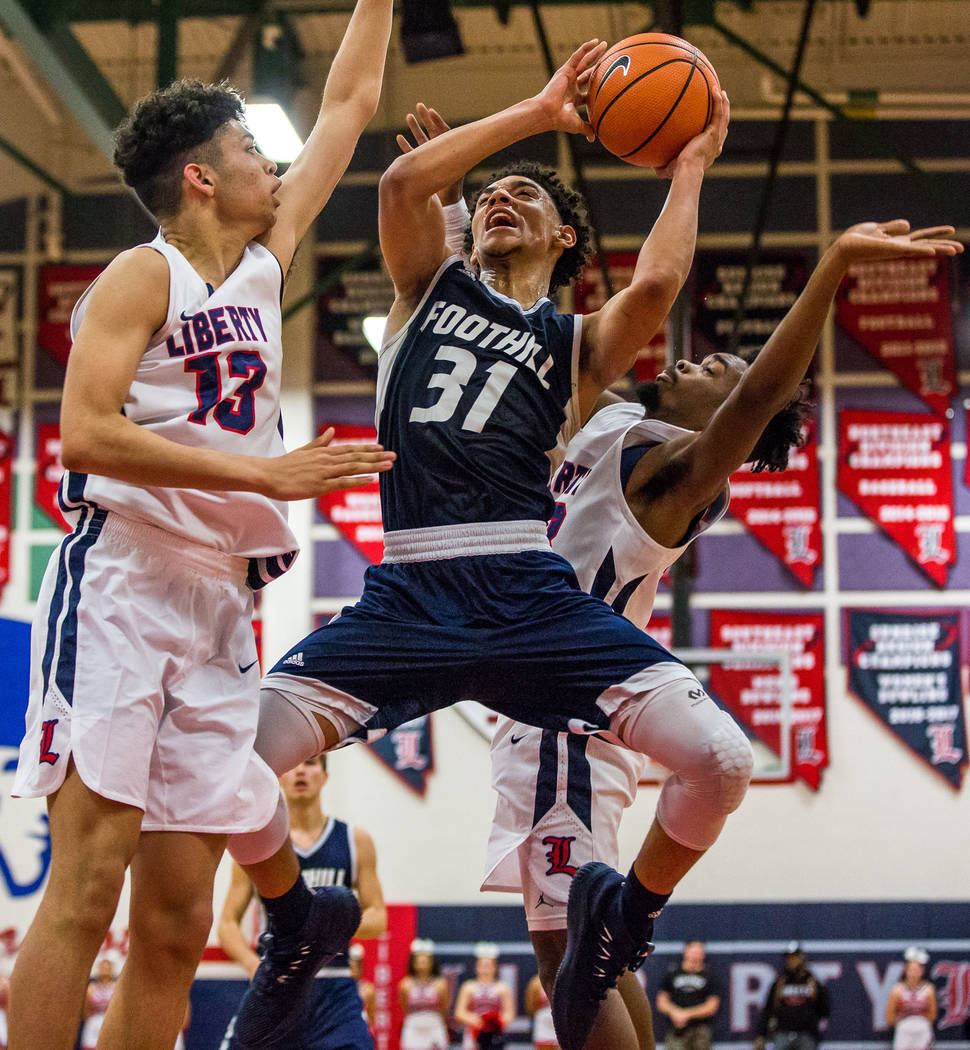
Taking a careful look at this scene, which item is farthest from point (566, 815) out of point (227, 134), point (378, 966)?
point (378, 966)

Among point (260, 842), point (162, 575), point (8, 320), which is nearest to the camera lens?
point (162, 575)

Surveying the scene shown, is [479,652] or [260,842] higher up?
[479,652]

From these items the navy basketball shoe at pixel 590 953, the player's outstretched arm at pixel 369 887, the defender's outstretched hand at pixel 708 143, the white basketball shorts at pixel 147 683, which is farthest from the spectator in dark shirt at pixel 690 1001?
the white basketball shorts at pixel 147 683

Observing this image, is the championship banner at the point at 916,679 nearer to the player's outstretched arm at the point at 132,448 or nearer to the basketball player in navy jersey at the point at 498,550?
the basketball player in navy jersey at the point at 498,550

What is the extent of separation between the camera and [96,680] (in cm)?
265

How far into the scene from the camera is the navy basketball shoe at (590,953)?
3.34 meters

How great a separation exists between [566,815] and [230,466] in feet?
6.00

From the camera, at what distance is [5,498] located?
512 inches

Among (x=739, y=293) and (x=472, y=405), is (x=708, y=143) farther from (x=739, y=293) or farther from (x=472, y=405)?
(x=739, y=293)

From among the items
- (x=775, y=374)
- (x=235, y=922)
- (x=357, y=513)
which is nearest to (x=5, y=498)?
(x=357, y=513)

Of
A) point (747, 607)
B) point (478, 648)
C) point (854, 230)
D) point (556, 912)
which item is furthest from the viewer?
point (747, 607)

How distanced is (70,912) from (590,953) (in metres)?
1.44

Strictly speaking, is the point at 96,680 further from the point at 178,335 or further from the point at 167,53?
the point at 167,53

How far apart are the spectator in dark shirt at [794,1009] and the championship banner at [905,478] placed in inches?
155
